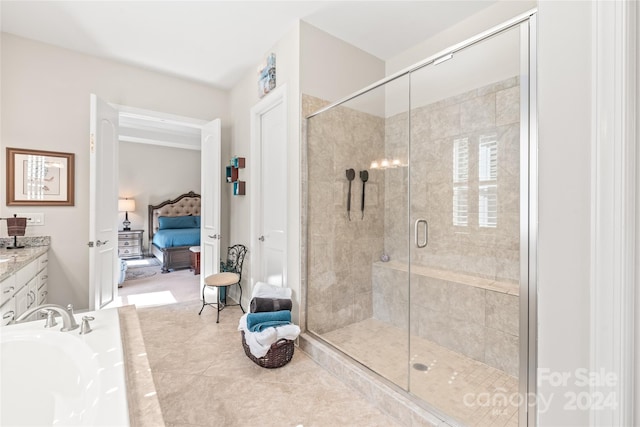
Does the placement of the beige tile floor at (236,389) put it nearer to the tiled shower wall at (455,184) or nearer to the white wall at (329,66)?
the tiled shower wall at (455,184)

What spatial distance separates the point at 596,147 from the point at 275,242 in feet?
8.38

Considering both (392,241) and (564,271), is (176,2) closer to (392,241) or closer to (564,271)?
(392,241)

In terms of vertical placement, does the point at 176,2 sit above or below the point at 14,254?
above

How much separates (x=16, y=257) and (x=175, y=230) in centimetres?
371

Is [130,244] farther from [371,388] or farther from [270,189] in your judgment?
[371,388]

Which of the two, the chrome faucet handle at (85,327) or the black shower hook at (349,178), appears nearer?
the chrome faucet handle at (85,327)

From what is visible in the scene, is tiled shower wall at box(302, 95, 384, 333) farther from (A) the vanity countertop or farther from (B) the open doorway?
(B) the open doorway

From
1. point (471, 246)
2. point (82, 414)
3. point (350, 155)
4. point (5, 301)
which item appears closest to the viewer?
point (82, 414)

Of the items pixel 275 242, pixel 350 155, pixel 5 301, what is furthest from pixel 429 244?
pixel 5 301

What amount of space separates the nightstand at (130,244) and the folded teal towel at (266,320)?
5.08 metres

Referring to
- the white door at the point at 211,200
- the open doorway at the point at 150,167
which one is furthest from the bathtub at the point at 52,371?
the open doorway at the point at 150,167

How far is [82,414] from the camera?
1.06 metres

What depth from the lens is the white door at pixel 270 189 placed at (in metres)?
2.74

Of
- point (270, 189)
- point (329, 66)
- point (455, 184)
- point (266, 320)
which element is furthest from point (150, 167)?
point (455, 184)
